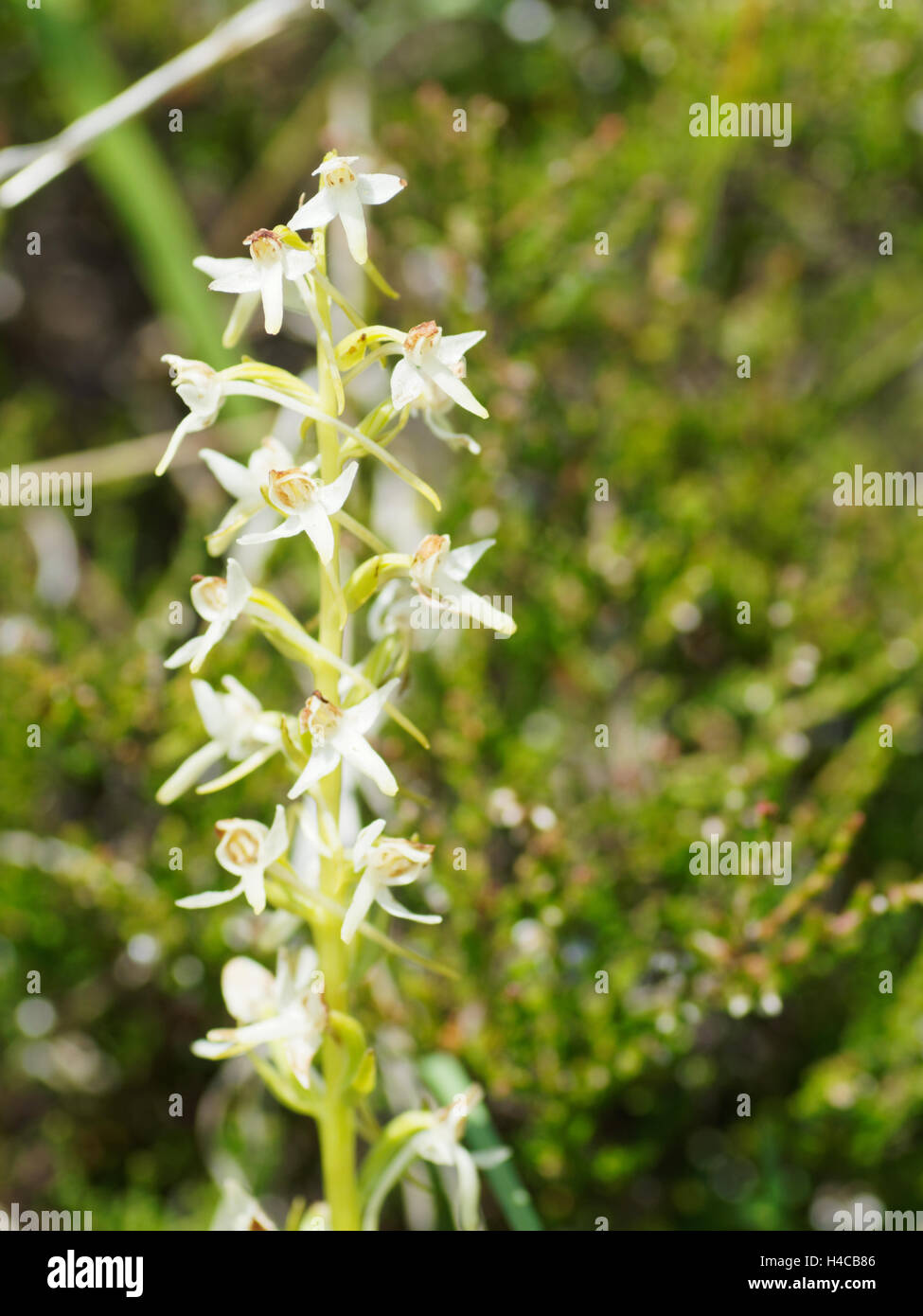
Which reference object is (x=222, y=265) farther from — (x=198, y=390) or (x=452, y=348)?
(x=452, y=348)

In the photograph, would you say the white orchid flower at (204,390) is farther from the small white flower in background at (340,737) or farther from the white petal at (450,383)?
the small white flower in background at (340,737)

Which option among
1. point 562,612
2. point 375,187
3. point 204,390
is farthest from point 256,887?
point 562,612

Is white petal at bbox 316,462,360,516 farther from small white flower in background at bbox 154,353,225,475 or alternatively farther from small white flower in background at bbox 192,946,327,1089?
small white flower in background at bbox 192,946,327,1089

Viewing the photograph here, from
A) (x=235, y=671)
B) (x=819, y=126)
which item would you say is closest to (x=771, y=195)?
(x=819, y=126)

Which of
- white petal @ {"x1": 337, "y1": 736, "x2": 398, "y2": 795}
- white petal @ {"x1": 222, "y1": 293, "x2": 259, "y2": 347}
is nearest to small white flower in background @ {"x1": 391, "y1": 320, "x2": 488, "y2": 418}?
white petal @ {"x1": 222, "y1": 293, "x2": 259, "y2": 347}
